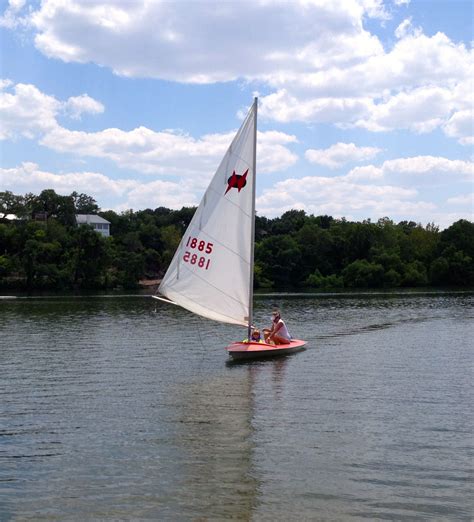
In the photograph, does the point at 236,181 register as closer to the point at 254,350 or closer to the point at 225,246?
the point at 225,246

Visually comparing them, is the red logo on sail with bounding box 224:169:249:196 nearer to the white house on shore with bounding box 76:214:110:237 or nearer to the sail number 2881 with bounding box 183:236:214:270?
the sail number 2881 with bounding box 183:236:214:270

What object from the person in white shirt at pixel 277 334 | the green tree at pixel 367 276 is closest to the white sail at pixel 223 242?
the person in white shirt at pixel 277 334

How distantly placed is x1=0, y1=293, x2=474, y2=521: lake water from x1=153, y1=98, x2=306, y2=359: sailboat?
9.28 ft

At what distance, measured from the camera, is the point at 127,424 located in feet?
59.0

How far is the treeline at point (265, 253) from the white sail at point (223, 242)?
8974 centimetres

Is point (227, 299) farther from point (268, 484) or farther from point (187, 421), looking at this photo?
point (268, 484)

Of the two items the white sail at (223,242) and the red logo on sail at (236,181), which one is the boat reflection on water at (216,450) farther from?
the red logo on sail at (236,181)

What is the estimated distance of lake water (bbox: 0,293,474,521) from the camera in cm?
1234

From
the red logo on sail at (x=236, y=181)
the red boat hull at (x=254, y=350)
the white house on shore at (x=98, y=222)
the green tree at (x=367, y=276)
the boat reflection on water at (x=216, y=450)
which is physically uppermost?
the white house on shore at (x=98, y=222)

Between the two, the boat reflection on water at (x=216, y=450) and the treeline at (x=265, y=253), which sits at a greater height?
the treeline at (x=265, y=253)

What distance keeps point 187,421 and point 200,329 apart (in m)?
27.3

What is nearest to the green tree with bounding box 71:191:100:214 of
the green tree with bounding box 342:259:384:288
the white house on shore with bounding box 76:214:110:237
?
the white house on shore with bounding box 76:214:110:237

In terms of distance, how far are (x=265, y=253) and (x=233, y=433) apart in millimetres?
126667

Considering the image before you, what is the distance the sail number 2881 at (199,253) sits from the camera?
94.7ft
